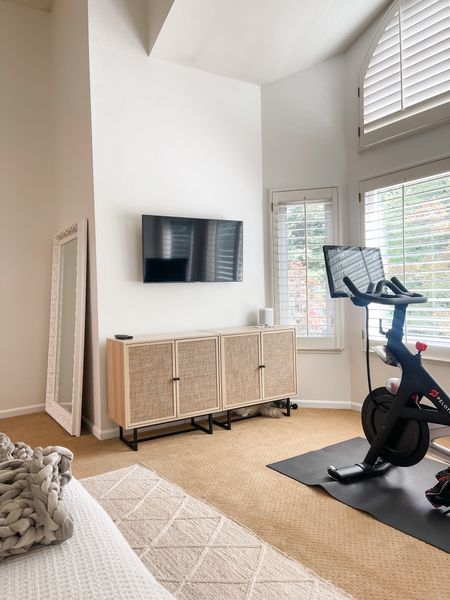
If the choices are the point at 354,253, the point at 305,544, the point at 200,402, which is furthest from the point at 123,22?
the point at 305,544

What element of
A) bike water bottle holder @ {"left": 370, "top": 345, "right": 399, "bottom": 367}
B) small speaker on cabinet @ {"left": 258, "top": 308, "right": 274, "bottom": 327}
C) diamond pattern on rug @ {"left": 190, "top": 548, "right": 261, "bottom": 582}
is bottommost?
diamond pattern on rug @ {"left": 190, "top": 548, "right": 261, "bottom": 582}

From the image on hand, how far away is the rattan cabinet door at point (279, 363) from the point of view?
4055 mm

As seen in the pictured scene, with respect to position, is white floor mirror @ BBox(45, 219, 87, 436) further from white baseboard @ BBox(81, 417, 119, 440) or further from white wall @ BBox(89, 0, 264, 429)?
white wall @ BBox(89, 0, 264, 429)

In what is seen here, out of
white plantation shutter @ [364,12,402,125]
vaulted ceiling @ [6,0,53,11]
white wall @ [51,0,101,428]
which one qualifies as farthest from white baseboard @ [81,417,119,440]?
vaulted ceiling @ [6,0,53,11]

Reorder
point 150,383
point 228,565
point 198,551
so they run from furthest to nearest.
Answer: point 150,383, point 198,551, point 228,565

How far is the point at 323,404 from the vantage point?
4.44 m

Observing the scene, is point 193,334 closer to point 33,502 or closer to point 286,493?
point 286,493

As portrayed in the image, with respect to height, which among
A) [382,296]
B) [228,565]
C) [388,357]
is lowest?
[228,565]

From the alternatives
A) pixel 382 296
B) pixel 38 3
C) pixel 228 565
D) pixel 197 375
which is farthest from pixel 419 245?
pixel 38 3

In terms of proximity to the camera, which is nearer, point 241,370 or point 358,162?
point 241,370

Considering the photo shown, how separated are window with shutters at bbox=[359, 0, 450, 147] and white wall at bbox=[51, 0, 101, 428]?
2415 millimetres

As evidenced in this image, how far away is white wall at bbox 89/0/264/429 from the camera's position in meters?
3.73

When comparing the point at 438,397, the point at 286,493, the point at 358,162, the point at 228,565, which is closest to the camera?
the point at 228,565

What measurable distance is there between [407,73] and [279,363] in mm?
2617
